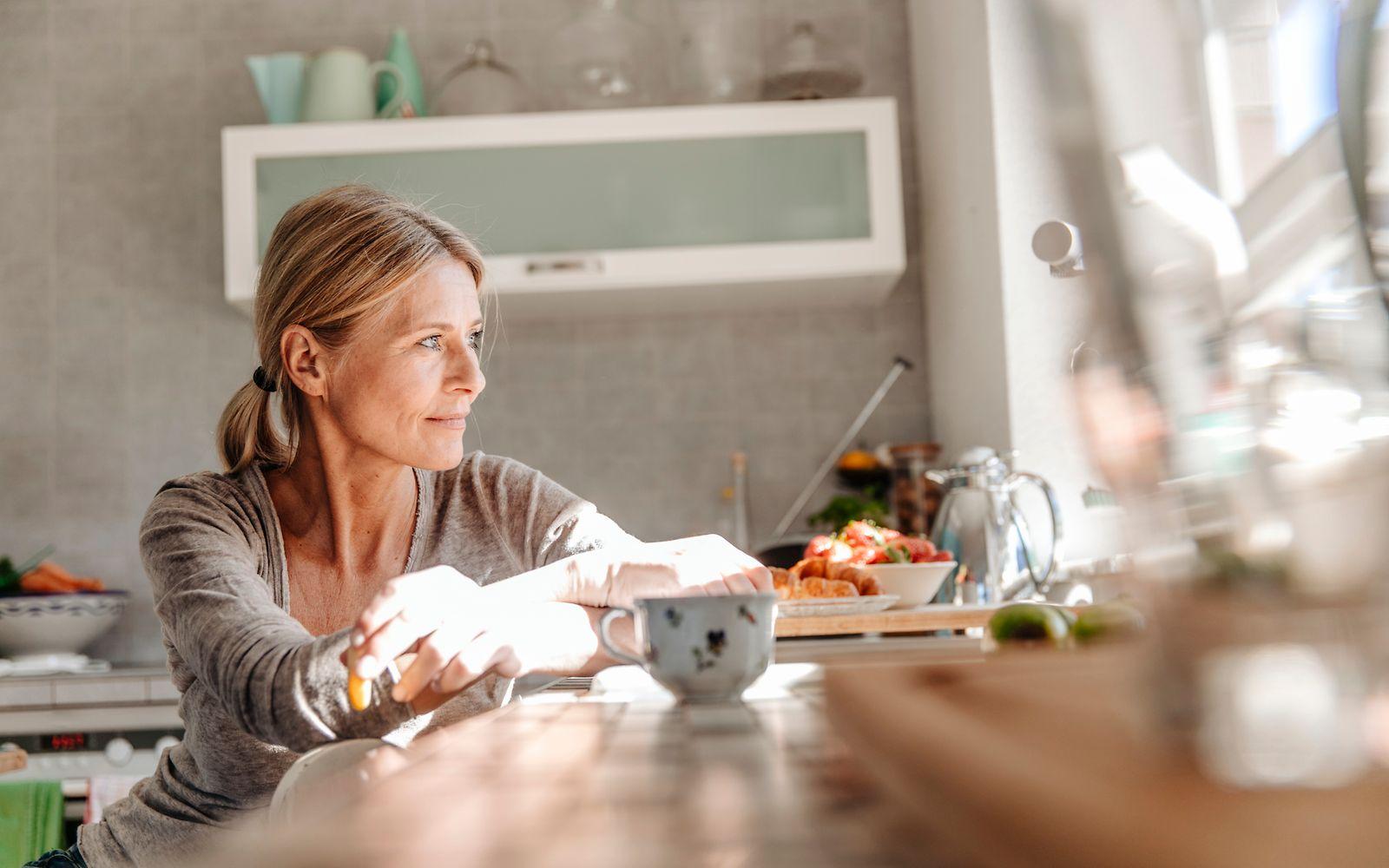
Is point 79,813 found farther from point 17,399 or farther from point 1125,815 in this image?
point 1125,815

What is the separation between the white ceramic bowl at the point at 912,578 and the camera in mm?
2059

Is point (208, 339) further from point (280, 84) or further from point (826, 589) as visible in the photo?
point (826, 589)

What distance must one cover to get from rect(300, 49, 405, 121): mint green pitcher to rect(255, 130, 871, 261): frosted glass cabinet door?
0.13 metres

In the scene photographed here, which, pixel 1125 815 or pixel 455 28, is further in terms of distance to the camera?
pixel 455 28

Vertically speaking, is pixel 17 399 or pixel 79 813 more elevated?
pixel 17 399

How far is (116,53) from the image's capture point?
140 inches

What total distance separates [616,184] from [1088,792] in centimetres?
288

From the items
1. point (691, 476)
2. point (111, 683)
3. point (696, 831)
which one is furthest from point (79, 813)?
point (696, 831)

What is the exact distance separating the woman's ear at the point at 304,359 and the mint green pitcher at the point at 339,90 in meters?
1.84

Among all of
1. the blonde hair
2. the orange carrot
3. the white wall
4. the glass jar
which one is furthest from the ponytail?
the orange carrot

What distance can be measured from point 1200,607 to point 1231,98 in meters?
0.10

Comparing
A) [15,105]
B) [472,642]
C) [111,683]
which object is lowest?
[111,683]

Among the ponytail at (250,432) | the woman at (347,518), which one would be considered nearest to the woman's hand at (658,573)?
the woman at (347,518)

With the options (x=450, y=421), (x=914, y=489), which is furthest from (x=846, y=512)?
(x=450, y=421)
